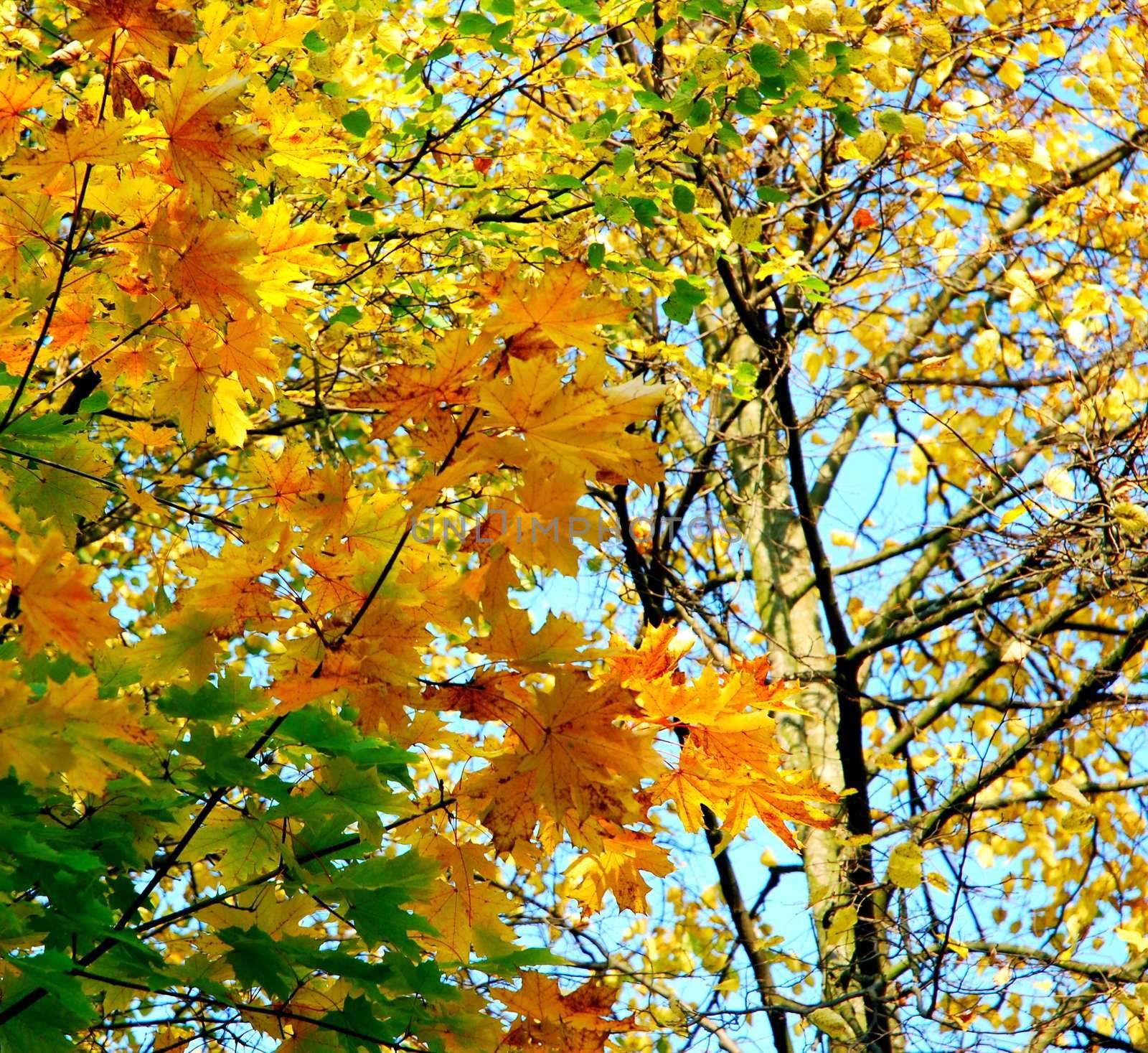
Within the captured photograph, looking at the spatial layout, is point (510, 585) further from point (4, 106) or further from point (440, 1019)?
point (4, 106)

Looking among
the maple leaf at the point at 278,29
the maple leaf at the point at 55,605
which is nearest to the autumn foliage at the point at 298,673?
the maple leaf at the point at 55,605

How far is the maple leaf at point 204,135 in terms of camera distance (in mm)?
1661

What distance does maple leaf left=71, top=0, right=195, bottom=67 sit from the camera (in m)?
1.66

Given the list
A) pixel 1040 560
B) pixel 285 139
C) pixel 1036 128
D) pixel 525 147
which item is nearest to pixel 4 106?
pixel 285 139

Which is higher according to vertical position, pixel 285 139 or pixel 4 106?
pixel 285 139

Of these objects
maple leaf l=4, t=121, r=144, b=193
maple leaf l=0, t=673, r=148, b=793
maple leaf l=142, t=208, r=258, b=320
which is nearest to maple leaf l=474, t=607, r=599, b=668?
maple leaf l=0, t=673, r=148, b=793

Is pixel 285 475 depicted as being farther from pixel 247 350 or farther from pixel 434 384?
pixel 434 384

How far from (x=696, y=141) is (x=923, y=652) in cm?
387

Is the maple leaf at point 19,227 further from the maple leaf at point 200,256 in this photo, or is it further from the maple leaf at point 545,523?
the maple leaf at point 545,523

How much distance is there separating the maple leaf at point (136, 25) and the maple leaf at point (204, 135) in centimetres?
6

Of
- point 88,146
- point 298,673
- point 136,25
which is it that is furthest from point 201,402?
point 298,673

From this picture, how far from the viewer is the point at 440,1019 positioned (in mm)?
1806

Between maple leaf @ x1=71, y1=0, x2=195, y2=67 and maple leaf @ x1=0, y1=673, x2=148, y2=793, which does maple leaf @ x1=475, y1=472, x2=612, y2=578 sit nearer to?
maple leaf @ x1=0, y1=673, x2=148, y2=793

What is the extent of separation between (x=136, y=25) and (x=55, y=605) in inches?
36.5
